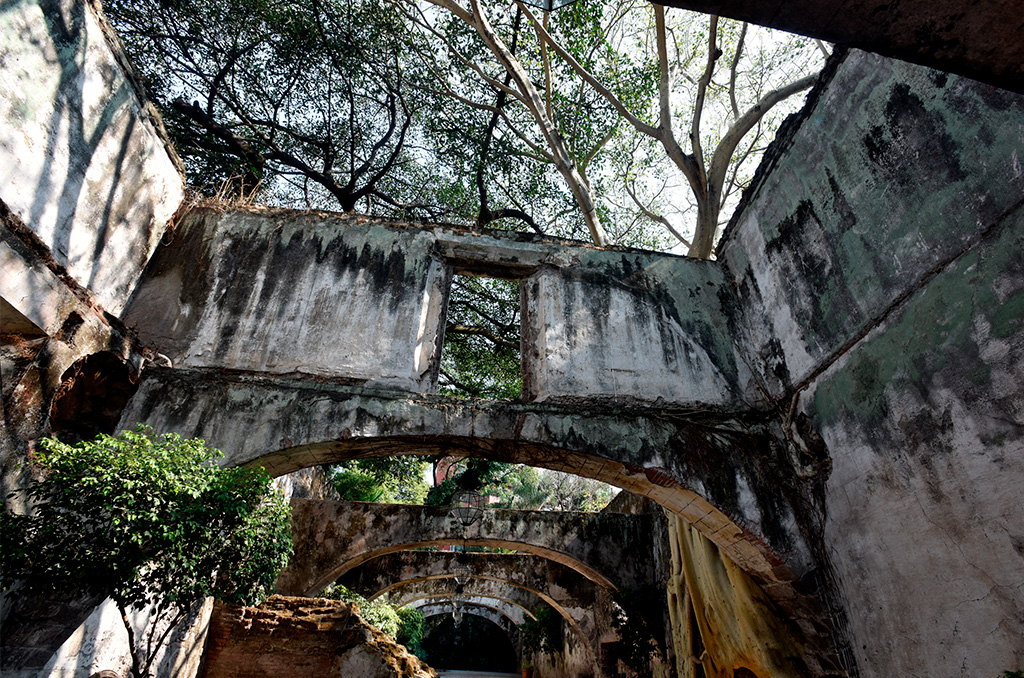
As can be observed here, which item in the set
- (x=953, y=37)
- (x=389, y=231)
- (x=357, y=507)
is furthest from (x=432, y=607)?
(x=953, y=37)

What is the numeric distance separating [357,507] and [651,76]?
7.81 m

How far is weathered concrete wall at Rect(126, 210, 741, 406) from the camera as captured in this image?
4.80 metres

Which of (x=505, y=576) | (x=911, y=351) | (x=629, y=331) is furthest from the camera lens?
(x=505, y=576)

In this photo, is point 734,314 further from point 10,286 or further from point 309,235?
point 10,286

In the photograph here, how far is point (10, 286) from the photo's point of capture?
3.41 m

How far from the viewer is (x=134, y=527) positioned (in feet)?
10.0

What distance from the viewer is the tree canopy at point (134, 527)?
298 centimetres

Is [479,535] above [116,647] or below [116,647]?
above

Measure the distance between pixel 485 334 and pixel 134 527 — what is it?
23.0ft

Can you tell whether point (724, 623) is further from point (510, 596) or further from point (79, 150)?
point (510, 596)

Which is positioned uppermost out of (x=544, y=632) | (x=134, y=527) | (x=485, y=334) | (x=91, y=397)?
(x=485, y=334)

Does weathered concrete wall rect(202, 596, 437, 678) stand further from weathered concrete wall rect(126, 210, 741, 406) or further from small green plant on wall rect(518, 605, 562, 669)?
small green plant on wall rect(518, 605, 562, 669)

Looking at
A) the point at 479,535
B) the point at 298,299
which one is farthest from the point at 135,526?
the point at 479,535

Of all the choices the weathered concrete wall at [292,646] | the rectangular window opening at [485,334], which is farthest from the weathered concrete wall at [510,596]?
the weathered concrete wall at [292,646]
